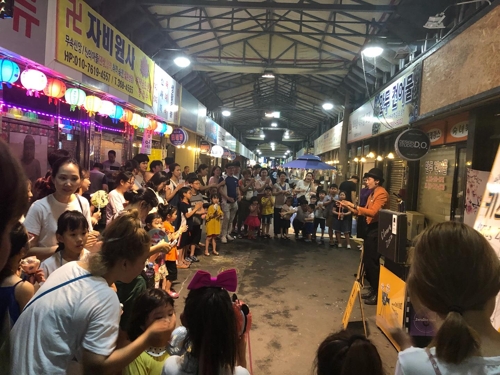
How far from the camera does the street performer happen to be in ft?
19.2

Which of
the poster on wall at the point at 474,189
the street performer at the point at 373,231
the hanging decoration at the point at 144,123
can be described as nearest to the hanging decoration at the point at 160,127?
the hanging decoration at the point at 144,123

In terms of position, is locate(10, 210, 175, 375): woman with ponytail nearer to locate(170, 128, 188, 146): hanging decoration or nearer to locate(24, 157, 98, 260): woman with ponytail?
locate(24, 157, 98, 260): woman with ponytail

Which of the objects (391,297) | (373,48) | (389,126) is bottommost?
(391,297)

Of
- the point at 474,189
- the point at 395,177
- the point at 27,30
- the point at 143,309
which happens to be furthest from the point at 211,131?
the point at 143,309

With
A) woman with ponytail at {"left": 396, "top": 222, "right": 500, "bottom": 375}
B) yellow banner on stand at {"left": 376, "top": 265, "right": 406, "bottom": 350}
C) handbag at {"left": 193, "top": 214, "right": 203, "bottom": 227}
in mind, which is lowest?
yellow banner on stand at {"left": 376, "top": 265, "right": 406, "bottom": 350}

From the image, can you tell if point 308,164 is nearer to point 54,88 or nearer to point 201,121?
point 201,121

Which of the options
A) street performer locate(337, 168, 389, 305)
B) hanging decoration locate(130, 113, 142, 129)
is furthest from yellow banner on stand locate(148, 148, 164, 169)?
street performer locate(337, 168, 389, 305)

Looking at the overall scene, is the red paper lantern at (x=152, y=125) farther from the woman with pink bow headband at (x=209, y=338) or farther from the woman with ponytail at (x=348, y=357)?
the woman with ponytail at (x=348, y=357)

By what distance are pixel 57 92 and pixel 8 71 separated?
113 centimetres

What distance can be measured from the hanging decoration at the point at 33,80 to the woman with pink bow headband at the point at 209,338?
4614 millimetres

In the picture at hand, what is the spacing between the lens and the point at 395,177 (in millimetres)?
10938

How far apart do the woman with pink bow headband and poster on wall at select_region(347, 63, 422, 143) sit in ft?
26.0

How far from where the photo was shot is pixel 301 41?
11.9m

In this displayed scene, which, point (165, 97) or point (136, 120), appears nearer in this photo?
point (136, 120)
